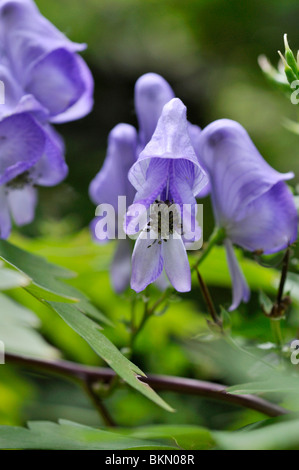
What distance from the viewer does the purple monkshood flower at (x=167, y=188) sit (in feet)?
1.61

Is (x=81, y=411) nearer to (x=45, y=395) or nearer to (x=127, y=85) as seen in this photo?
(x=45, y=395)

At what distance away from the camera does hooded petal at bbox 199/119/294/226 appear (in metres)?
0.59

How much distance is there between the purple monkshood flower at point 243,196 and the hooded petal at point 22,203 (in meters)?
0.22

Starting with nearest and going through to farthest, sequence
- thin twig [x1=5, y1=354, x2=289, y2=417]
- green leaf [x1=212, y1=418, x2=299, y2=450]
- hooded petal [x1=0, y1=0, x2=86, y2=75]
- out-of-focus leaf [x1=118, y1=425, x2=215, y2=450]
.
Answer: green leaf [x1=212, y1=418, x2=299, y2=450], out-of-focus leaf [x1=118, y1=425, x2=215, y2=450], thin twig [x1=5, y1=354, x2=289, y2=417], hooded petal [x1=0, y1=0, x2=86, y2=75]

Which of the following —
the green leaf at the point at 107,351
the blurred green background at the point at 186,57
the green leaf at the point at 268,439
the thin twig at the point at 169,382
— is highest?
the blurred green background at the point at 186,57

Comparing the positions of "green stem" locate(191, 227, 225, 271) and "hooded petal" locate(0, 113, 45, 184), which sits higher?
"hooded petal" locate(0, 113, 45, 184)

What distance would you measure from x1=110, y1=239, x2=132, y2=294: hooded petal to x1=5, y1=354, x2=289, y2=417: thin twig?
0.10m

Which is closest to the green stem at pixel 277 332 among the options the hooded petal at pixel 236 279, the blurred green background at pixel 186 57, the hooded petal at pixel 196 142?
the hooded petal at pixel 236 279

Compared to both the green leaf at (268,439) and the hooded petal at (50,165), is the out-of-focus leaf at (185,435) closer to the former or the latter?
the green leaf at (268,439)

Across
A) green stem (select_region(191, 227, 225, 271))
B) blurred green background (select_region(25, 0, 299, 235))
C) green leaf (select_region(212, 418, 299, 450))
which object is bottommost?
green leaf (select_region(212, 418, 299, 450))

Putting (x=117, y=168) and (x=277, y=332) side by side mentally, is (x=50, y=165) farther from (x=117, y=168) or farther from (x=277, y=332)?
(x=277, y=332)

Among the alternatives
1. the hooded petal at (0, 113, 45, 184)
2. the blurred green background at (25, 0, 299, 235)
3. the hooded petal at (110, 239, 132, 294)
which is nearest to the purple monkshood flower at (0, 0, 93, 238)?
the hooded petal at (0, 113, 45, 184)

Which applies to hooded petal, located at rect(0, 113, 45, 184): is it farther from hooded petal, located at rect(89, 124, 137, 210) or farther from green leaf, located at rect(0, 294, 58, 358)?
green leaf, located at rect(0, 294, 58, 358)
